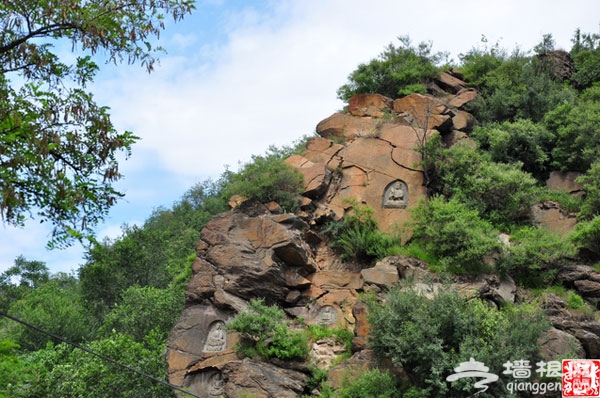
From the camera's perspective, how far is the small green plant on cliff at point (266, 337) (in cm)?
1542

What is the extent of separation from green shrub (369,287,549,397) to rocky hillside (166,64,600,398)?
75 centimetres

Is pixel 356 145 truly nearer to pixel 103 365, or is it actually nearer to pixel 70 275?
pixel 103 365

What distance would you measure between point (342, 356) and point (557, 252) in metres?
6.18

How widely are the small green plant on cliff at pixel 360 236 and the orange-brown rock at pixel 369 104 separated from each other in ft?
15.3

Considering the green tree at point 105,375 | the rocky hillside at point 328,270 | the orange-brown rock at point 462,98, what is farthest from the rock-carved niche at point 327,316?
the orange-brown rock at point 462,98

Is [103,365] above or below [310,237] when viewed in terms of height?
below

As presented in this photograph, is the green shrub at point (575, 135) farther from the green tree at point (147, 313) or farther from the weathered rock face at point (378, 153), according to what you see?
the green tree at point (147, 313)

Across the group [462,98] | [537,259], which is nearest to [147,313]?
[462,98]

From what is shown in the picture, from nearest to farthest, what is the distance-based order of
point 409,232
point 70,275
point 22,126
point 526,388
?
point 22,126 < point 526,388 < point 409,232 < point 70,275

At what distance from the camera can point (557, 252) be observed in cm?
1634

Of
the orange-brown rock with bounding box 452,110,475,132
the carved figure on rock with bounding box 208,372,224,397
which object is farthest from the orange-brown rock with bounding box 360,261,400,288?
the orange-brown rock with bounding box 452,110,475,132

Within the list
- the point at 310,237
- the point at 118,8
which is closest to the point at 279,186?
the point at 310,237

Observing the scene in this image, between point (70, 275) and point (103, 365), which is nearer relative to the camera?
point (103, 365)

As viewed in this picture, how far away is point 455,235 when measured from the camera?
16.7m
